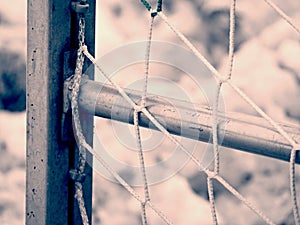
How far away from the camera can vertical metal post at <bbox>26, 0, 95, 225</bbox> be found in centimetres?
92

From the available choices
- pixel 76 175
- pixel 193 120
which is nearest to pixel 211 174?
pixel 193 120

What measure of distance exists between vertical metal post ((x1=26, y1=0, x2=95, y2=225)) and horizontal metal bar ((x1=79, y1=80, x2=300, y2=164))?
5cm

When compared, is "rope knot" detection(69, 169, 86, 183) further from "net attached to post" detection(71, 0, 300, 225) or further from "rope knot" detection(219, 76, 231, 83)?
"rope knot" detection(219, 76, 231, 83)

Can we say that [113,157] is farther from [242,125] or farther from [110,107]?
[242,125]

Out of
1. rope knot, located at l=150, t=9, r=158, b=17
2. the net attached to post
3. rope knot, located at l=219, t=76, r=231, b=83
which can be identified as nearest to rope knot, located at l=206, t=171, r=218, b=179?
the net attached to post

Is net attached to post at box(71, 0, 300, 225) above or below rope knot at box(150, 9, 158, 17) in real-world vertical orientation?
below

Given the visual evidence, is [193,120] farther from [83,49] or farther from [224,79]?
[83,49]

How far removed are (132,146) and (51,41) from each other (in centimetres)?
21

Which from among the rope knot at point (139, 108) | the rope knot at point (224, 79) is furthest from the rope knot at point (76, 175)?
→ the rope knot at point (224, 79)

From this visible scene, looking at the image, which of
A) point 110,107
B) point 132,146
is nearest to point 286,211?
point 132,146

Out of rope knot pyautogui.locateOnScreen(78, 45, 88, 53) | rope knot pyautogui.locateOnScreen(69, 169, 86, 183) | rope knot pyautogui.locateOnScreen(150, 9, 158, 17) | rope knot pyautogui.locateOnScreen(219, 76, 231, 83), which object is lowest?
rope knot pyautogui.locateOnScreen(69, 169, 86, 183)

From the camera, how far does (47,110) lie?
3.06ft

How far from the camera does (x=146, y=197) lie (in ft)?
3.02

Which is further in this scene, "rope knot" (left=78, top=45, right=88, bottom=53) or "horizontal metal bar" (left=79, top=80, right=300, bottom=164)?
"rope knot" (left=78, top=45, right=88, bottom=53)
